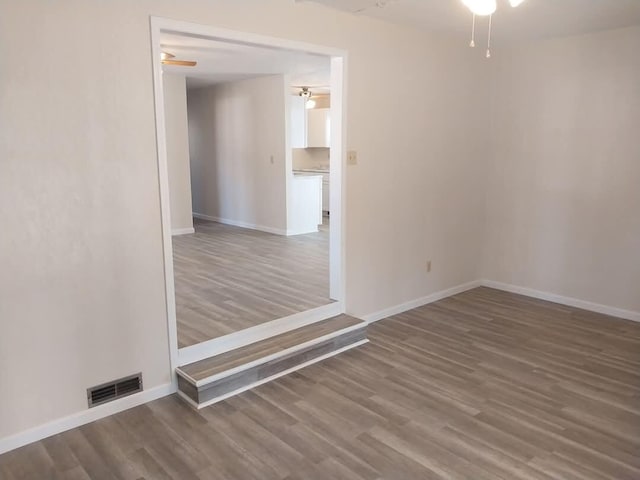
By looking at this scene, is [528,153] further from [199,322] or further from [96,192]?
[96,192]

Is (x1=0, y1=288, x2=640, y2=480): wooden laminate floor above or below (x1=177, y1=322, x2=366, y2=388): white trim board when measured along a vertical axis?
below

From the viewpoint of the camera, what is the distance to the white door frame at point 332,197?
9.09ft

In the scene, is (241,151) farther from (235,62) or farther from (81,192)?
(81,192)

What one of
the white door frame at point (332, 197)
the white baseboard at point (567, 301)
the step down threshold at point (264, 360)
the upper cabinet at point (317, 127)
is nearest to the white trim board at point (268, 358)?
the step down threshold at point (264, 360)

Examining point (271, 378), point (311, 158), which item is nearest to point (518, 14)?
point (271, 378)

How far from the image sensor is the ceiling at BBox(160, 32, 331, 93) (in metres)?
4.90

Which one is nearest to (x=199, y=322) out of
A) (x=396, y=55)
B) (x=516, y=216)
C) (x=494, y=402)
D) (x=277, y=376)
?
(x=277, y=376)

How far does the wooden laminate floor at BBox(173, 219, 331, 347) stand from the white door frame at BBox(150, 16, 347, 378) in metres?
0.21

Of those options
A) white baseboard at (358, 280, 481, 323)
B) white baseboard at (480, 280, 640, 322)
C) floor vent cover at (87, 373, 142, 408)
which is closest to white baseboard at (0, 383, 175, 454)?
floor vent cover at (87, 373, 142, 408)

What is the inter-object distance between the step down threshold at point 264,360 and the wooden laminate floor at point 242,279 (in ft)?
1.06

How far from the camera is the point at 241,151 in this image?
26.2 ft

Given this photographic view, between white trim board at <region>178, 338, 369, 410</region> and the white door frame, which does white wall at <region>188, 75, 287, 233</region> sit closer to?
the white door frame

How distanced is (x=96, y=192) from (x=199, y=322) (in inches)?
58.4

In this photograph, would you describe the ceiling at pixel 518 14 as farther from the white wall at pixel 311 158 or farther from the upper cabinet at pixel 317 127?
the white wall at pixel 311 158
